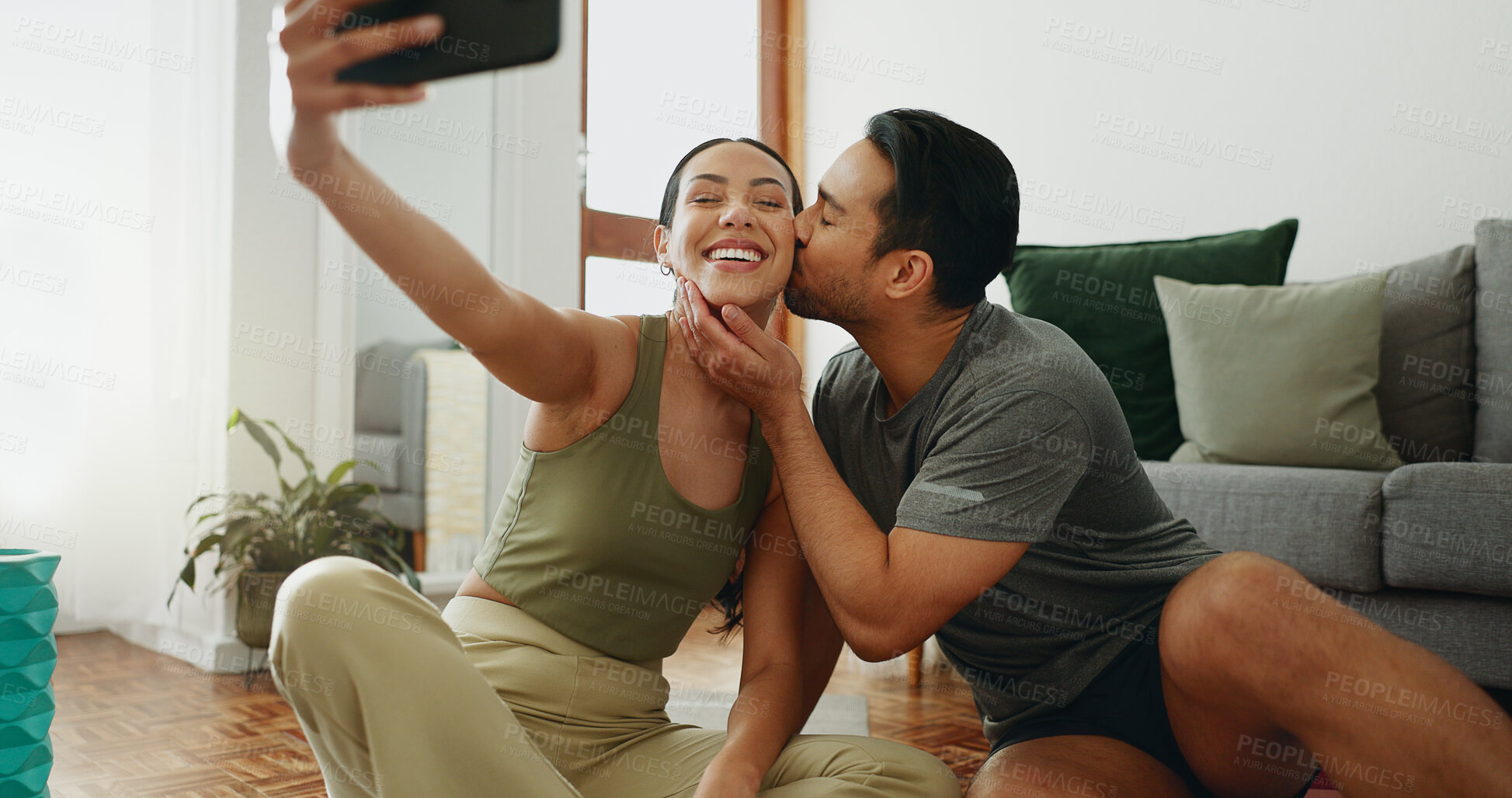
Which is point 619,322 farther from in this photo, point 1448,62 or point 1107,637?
point 1448,62

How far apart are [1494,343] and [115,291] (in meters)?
3.46

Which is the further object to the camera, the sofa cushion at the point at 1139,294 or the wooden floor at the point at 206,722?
the sofa cushion at the point at 1139,294

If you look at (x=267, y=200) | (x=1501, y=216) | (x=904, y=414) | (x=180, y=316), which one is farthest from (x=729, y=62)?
(x=904, y=414)

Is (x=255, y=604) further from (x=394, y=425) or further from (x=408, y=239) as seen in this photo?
(x=408, y=239)

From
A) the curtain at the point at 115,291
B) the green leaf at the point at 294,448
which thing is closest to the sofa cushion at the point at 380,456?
the green leaf at the point at 294,448

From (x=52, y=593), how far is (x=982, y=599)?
125cm

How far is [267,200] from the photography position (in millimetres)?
2793

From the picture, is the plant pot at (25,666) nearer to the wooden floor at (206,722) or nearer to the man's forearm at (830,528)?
the wooden floor at (206,722)

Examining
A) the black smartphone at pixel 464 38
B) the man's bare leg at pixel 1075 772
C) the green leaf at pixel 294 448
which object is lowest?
the man's bare leg at pixel 1075 772

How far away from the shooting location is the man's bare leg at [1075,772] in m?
1.20

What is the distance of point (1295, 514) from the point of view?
189 centimetres

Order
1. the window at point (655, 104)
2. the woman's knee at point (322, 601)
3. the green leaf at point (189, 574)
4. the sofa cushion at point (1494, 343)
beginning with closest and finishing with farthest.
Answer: the woman's knee at point (322, 601) < the sofa cushion at point (1494, 343) < the green leaf at point (189, 574) < the window at point (655, 104)

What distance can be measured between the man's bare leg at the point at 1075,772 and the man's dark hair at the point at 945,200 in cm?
59

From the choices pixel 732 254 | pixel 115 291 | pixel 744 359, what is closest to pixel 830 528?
pixel 744 359
